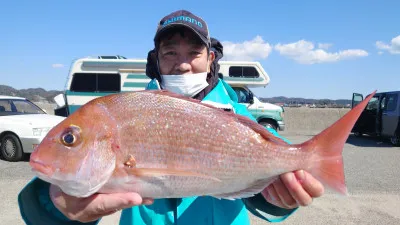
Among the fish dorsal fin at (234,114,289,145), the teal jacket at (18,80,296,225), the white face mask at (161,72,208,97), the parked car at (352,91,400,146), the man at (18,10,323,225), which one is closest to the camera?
the man at (18,10,323,225)

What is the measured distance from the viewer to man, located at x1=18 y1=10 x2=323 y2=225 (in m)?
1.58

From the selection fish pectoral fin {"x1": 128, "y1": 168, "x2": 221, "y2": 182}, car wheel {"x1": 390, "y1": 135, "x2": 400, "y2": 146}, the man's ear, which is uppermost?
the man's ear

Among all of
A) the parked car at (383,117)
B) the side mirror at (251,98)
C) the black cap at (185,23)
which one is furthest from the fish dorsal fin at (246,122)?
the parked car at (383,117)

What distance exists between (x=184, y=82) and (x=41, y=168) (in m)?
1.07

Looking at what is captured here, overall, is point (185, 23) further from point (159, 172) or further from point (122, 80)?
point (122, 80)

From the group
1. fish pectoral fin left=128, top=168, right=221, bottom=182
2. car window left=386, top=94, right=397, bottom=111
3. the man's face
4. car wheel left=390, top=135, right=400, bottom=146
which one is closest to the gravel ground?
the man's face

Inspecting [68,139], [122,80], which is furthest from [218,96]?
[122,80]

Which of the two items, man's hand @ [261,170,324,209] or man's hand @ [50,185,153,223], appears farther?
man's hand @ [261,170,324,209]

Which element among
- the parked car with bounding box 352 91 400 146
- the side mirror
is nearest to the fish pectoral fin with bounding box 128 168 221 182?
the side mirror

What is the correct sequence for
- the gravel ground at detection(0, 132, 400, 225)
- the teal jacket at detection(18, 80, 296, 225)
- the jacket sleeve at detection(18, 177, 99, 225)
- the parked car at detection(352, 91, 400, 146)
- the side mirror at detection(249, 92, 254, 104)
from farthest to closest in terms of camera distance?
the side mirror at detection(249, 92, 254, 104), the parked car at detection(352, 91, 400, 146), the gravel ground at detection(0, 132, 400, 225), the teal jacket at detection(18, 80, 296, 225), the jacket sleeve at detection(18, 177, 99, 225)

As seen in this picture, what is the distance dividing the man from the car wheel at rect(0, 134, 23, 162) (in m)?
8.28

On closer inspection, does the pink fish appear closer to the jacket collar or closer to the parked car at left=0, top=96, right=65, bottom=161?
the jacket collar

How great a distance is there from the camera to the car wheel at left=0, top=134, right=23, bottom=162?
9.24m

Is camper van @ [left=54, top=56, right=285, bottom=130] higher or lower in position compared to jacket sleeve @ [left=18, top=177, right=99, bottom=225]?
higher
